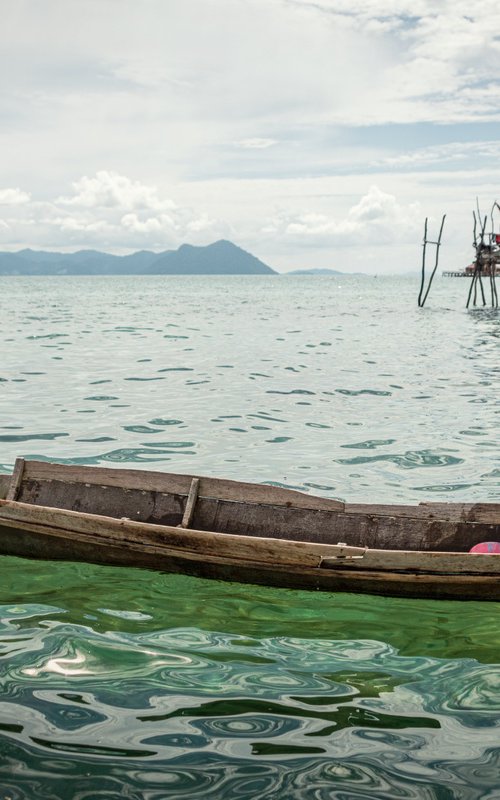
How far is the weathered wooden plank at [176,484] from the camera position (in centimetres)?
1038

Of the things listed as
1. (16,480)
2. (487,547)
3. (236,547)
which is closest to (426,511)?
(487,547)

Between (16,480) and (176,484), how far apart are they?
7.21ft

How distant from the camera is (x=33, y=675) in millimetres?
7211

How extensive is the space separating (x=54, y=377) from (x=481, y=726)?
959 inches

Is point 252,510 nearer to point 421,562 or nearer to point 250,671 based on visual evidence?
point 421,562

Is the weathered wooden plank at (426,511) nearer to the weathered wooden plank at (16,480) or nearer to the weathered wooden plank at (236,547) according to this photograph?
the weathered wooden plank at (236,547)

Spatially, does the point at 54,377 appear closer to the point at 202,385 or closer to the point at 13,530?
the point at 202,385

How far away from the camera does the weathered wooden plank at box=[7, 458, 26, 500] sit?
11.1 m

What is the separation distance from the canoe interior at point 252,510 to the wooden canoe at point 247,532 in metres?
0.01

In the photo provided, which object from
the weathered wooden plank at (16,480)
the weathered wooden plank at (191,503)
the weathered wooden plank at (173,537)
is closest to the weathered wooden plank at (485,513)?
the weathered wooden plank at (173,537)

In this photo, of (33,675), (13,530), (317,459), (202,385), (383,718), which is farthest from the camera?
(202,385)

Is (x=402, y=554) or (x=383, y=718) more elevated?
(x=402, y=554)

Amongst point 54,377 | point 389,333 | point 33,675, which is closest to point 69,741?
point 33,675

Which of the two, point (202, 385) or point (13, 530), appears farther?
point (202, 385)
